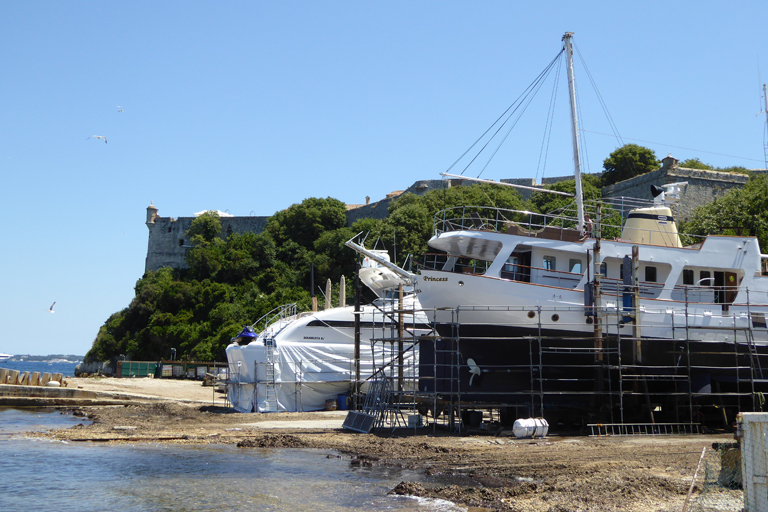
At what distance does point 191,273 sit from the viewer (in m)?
65.3

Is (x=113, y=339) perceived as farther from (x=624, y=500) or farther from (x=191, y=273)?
(x=624, y=500)

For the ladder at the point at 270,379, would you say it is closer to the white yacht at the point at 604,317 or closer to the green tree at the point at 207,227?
the white yacht at the point at 604,317

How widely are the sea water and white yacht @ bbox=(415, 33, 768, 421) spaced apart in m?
6.01

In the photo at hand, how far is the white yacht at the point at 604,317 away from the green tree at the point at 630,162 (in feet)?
110

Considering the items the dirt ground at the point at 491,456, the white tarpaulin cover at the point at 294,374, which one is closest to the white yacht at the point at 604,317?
the dirt ground at the point at 491,456

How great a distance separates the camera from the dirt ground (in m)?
10.4

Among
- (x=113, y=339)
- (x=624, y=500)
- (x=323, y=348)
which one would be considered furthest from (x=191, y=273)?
(x=624, y=500)

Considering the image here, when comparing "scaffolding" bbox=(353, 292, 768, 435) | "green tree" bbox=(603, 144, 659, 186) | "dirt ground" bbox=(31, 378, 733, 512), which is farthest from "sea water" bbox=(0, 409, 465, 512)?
"green tree" bbox=(603, 144, 659, 186)

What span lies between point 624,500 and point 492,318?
30.8ft

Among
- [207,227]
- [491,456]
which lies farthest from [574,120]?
[207,227]

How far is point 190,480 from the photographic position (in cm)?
1266

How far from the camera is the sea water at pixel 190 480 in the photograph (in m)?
11.0

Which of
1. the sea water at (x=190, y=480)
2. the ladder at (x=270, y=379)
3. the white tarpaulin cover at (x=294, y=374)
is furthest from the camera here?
the white tarpaulin cover at (x=294, y=374)

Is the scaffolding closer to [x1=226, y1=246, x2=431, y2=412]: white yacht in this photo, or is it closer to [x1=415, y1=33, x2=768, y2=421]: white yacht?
[x1=415, y1=33, x2=768, y2=421]: white yacht
